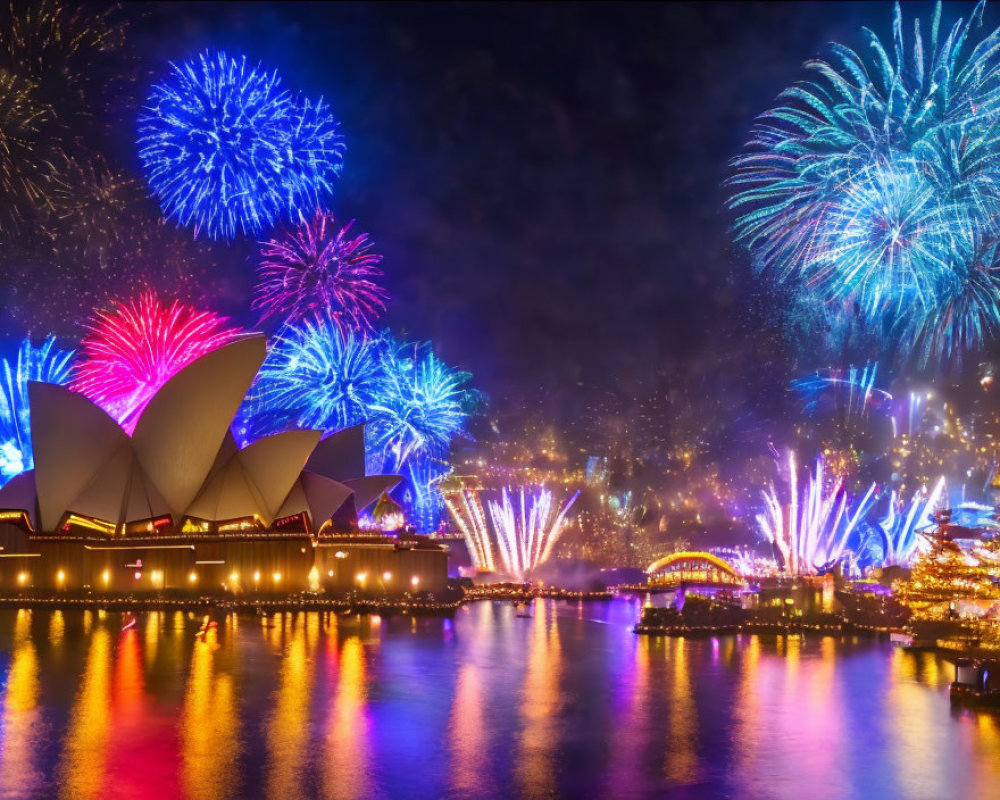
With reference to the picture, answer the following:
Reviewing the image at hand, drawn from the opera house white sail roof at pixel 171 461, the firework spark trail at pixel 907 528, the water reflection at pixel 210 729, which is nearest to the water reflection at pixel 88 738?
the water reflection at pixel 210 729

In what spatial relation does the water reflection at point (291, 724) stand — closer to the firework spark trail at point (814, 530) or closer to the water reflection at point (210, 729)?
the water reflection at point (210, 729)

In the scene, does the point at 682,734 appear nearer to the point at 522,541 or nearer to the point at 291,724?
the point at 291,724

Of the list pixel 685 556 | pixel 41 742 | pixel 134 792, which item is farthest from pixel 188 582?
pixel 685 556

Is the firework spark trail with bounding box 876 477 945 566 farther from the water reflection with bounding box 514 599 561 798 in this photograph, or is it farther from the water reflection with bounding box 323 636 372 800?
the water reflection with bounding box 323 636 372 800

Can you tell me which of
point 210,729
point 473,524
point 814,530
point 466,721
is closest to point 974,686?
point 466,721

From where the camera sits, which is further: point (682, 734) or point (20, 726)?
point (682, 734)

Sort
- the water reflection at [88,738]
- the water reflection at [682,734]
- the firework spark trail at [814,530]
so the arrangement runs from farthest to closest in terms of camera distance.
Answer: the firework spark trail at [814,530]
the water reflection at [682,734]
the water reflection at [88,738]
